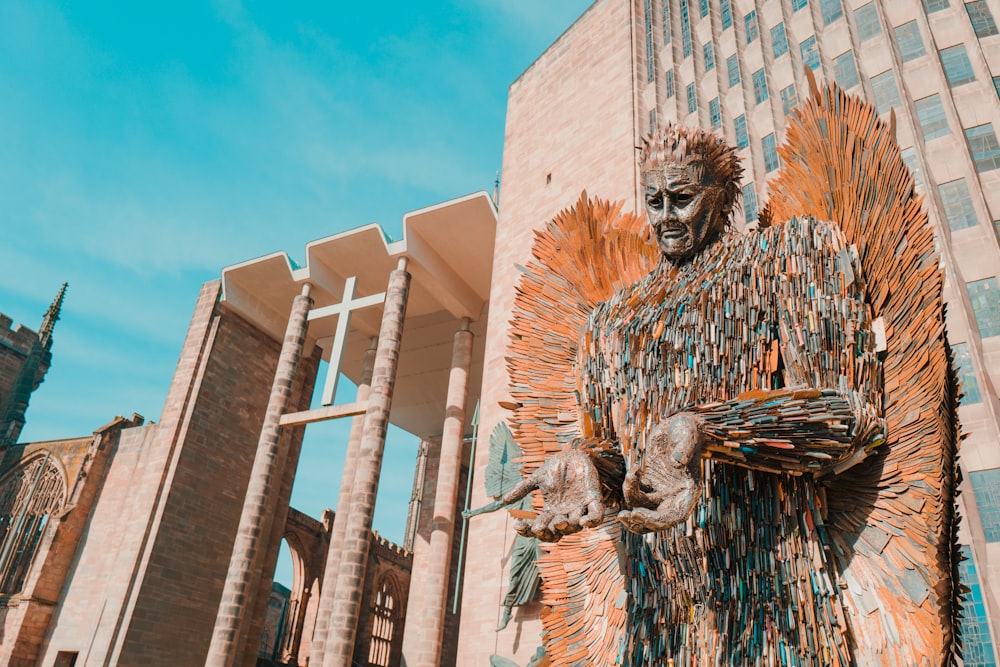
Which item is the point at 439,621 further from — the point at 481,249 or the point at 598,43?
the point at 598,43

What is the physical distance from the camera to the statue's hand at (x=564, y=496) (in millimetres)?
1939

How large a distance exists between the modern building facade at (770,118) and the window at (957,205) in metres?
0.02

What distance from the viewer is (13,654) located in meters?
15.5

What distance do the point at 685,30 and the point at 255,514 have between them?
1203 centimetres

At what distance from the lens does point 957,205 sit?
9.23 meters

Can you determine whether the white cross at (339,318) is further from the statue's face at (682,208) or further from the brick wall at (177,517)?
the statue's face at (682,208)

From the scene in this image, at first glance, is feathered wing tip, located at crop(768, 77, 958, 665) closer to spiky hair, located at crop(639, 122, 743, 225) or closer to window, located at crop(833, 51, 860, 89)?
spiky hair, located at crop(639, 122, 743, 225)

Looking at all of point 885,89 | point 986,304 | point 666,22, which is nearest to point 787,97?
point 885,89

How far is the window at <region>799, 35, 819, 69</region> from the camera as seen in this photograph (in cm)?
1127

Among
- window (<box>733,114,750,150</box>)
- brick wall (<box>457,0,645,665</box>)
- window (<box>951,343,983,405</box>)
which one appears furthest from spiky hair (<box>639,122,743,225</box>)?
window (<box>733,114,750,150</box>)

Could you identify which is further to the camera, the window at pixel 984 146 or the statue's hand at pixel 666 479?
the window at pixel 984 146

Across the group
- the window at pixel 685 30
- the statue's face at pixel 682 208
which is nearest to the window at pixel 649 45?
the window at pixel 685 30

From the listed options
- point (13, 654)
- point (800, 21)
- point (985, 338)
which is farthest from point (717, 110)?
point (13, 654)

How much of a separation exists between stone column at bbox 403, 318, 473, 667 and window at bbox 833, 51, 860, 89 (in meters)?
8.77
